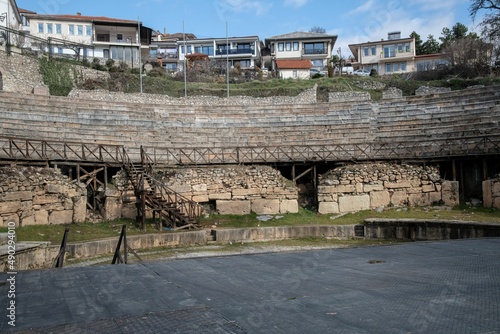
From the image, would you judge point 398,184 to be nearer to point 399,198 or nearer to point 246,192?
point 399,198

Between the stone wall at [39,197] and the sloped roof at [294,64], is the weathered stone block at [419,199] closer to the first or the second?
the stone wall at [39,197]

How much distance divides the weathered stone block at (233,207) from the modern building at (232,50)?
38540 mm

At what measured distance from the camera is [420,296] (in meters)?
5.36

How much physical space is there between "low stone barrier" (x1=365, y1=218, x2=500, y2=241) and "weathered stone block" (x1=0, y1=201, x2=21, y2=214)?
13.3 metres

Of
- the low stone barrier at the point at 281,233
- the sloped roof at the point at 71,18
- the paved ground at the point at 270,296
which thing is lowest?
the low stone barrier at the point at 281,233

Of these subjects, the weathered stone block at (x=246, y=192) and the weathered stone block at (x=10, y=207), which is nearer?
the weathered stone block at (x=10, y=207)

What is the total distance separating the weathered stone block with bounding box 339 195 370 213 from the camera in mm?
21297

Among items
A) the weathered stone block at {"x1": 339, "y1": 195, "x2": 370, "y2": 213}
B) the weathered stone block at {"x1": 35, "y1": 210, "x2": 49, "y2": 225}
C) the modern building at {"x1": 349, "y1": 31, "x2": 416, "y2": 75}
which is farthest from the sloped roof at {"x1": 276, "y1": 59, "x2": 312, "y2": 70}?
the weathered stone block at {"x1": 35, "y1": 210, "x2": 49, "y2": 225}

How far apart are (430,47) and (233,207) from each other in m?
54.8

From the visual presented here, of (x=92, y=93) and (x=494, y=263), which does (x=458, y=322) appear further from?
(x=92, y=93)

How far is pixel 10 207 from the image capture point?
15250 millimetres

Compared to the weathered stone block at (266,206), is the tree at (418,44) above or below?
above

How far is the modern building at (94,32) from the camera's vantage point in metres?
50.3

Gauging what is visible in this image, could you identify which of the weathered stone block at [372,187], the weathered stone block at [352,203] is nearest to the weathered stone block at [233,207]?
the weathered stone block at [352,203]
